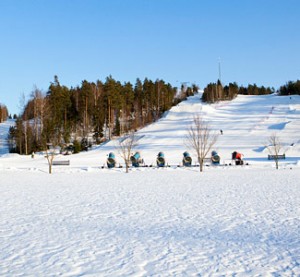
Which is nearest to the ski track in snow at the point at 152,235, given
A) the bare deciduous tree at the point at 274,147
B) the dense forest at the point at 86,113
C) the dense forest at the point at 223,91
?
the bare deciduous tree at the point at 274,147

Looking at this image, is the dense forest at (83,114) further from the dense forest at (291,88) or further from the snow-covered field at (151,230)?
the dense forest at (291,88)

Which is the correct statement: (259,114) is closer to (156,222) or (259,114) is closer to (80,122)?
(80,122)

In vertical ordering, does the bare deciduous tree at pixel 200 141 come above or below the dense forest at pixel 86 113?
below

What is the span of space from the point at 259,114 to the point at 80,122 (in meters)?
35.3

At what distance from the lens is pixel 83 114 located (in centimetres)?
6328

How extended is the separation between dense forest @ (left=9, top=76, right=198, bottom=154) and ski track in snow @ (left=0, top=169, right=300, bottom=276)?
35160 mm

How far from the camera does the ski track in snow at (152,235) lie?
5.66 metres

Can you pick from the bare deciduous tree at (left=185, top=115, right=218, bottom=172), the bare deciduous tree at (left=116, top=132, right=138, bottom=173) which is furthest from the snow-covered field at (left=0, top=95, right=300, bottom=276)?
the bare deciduous tree at (left=185, top=115, right=218, bottom=172)

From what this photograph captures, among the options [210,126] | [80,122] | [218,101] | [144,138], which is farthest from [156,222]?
[218,101]

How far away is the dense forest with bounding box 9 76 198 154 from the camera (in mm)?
51906

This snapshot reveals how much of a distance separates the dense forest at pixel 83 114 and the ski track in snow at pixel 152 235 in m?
35.2

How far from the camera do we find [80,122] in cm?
6525

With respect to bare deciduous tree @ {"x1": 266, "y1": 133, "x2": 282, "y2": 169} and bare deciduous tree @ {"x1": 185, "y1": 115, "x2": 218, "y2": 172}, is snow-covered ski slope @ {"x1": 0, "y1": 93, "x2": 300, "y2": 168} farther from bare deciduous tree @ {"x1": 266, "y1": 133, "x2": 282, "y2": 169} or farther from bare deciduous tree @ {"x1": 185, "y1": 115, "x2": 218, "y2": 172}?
bare deciduous tree @ {"x1": 185, "y1": 115, "x2": 218, "y2": 172}

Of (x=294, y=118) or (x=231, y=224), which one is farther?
(x=294, y=118)
